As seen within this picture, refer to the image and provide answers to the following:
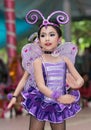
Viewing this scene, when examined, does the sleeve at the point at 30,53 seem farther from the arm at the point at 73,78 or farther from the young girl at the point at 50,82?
the arm at the point at 73,78

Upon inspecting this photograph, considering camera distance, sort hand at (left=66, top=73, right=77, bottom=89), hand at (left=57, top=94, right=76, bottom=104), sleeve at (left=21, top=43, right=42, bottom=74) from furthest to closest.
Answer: sleeve at (left=21, top=43, right=42, bottom=74) → hand at (left=66, top=73, right=77, bottom=89) → hand at (left=57, top=94, right=76, bottom=104)

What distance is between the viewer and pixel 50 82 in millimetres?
4730

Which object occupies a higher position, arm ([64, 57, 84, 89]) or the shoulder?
the shoulder

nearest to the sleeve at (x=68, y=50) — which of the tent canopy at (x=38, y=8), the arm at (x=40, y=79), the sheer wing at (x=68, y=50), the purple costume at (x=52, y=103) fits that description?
the sheer wing at (x=68, y=50)

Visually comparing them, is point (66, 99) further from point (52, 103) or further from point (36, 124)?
point (36, 124)

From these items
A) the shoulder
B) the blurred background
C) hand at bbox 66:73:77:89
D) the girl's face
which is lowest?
the blurred background

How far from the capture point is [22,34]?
1399 centimetres

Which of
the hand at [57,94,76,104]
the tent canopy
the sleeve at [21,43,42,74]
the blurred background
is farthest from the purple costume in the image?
the tent canopy

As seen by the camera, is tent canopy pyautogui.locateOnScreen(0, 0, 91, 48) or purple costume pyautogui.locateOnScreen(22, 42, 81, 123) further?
tent canopy pyautogui.locateOnScreen(0, 0, 91, 48)

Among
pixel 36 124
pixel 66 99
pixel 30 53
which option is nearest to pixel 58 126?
pixel 36 124

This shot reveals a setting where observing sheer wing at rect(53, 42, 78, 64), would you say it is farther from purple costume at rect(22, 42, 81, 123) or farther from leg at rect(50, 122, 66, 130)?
leg at rect(50, 122, 66, 130)

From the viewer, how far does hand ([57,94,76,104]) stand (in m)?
4.58

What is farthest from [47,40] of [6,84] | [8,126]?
[6,84]

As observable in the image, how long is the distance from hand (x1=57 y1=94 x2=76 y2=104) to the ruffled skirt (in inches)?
4.3
